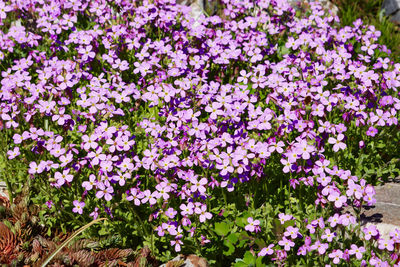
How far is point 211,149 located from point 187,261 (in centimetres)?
108

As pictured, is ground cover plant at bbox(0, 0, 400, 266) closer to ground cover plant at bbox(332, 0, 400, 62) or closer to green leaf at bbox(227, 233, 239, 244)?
green leaf at bbox(227, 233, 239, 244)

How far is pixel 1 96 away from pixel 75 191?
153 cm

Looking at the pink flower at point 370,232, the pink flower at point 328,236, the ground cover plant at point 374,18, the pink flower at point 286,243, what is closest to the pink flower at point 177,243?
the pink flower at point 286,243

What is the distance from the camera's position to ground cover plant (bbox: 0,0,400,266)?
3990 mm

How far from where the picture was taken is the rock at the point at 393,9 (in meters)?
7.98

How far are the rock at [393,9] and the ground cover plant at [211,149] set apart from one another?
8.38 feet

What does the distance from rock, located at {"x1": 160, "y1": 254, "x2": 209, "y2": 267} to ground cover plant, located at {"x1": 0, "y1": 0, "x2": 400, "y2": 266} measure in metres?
0.09

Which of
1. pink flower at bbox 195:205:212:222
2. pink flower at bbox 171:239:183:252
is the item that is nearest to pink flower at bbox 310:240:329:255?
pink flower at bbox 195:205:212:222

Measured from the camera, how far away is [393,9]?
8.05 metres

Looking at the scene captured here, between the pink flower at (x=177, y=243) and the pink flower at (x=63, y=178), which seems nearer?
the pink flower at (x=177, y=243)

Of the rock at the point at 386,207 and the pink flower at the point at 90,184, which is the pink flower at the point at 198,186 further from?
the rock at the point at 386,207

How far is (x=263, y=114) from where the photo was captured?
4.37 meters

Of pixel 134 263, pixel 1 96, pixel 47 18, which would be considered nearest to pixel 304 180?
pixel 134 263

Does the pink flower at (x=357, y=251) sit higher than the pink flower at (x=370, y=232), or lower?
lower
